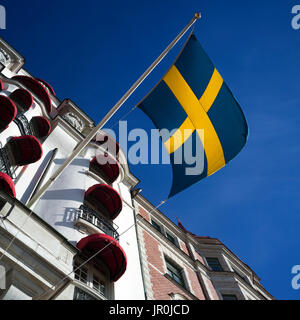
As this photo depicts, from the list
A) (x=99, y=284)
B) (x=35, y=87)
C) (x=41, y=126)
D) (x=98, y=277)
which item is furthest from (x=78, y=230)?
(x=35, y=87)

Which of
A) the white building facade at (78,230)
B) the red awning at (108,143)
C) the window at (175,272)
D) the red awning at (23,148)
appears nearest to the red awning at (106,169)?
the white building facade at (78,230)

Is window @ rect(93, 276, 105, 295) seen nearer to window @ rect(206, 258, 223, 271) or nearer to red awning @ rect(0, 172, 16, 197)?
red awning @ rect(0, 172, 16, 197)

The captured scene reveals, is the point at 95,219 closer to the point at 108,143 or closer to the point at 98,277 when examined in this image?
the point at 98,277

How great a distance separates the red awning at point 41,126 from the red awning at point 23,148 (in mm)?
3543

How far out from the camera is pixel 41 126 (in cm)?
1761

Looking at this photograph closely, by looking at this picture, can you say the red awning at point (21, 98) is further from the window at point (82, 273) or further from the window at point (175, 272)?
the window at point (175, 272)

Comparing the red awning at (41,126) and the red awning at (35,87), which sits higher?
the red awning at (35,87)

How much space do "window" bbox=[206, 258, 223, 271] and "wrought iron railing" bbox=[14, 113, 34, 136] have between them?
639 inches

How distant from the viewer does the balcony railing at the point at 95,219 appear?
43.7 feet

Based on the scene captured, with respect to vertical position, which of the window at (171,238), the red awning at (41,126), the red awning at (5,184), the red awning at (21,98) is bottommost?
the red awning at (5,184)

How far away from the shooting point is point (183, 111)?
34.6 ft

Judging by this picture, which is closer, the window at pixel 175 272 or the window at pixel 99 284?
the window at pixel 99 284

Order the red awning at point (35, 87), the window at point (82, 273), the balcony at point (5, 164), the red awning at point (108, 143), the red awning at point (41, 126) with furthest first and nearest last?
1. the red awning at point (108, 143)
2. the red awning at point (35, 87)
3. the red awning at point (41, 126)
4. the balcony at point (5, 164)
5. the window at point (82, 273)

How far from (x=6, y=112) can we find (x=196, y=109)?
335 inches
